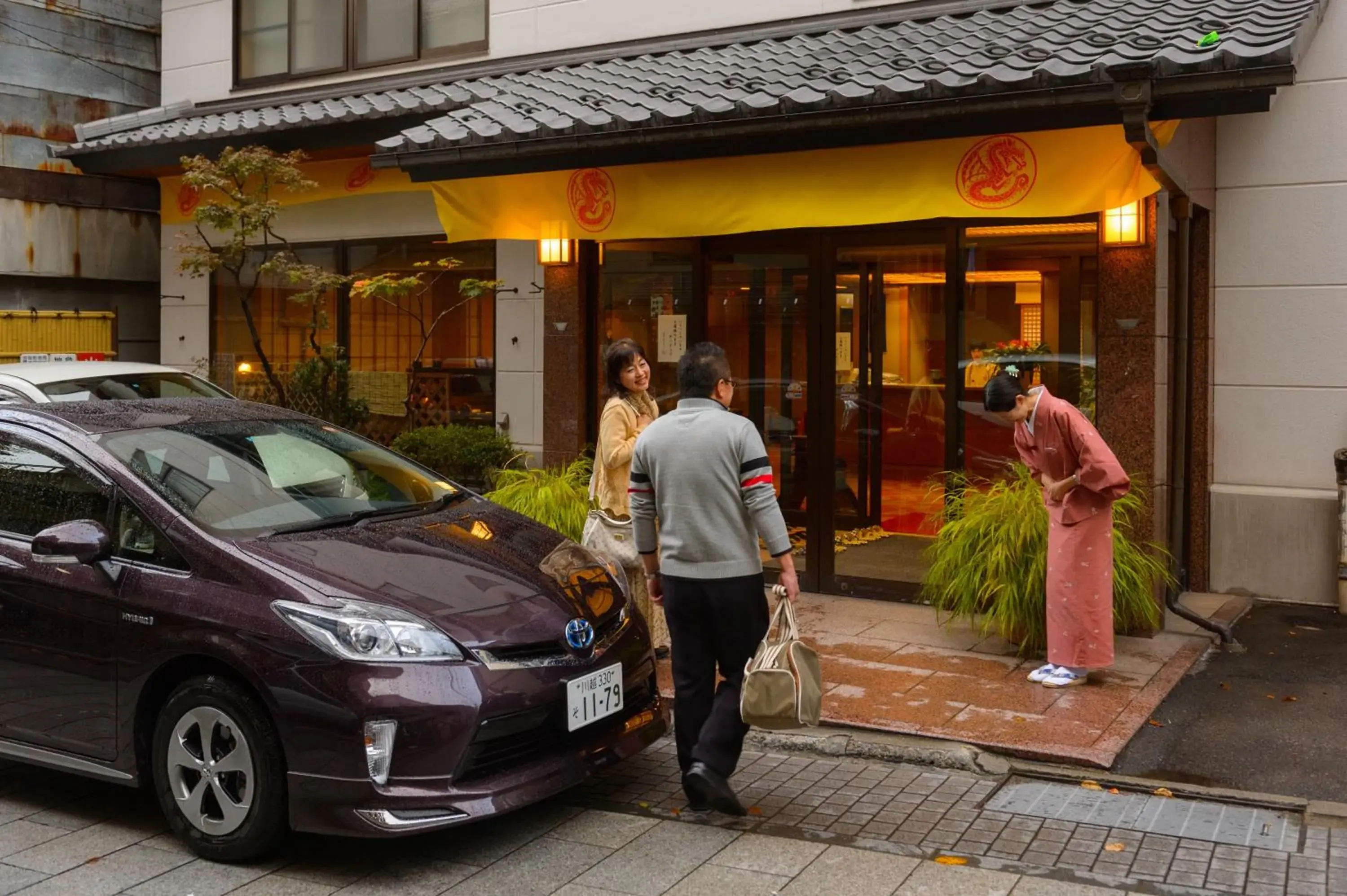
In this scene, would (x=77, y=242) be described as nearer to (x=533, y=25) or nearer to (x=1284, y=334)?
(x=533, y=25)

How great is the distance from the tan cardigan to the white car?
9.84 feet

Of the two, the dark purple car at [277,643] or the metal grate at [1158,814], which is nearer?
the dark purple car at [277,643]

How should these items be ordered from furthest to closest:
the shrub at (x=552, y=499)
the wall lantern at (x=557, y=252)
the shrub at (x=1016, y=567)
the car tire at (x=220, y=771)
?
the wall lantern at (x=557, y=252) < the shrub at (x=552, y=499) < the shrub at (x=1016, y=567) < the car tire at (x=220, y=771)

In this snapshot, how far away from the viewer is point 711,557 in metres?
5.45

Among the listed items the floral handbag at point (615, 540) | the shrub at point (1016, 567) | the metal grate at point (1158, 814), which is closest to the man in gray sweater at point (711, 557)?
the metal grate at point (1158, 814)

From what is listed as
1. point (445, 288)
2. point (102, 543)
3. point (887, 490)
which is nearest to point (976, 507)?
point (887, 490)

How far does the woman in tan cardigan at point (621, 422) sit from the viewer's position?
24.1ft

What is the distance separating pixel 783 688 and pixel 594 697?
29.8 inches

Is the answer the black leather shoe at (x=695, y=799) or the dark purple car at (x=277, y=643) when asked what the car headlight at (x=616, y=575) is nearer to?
the dark purple car at (x=277, y=643)

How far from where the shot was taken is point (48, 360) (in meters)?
10.8

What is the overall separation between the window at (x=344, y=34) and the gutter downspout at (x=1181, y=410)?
21.7ft

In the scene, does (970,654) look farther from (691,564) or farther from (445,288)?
(445,288)

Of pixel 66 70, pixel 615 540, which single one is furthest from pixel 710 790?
pixel 66 70

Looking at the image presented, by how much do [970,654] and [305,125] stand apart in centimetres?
728
